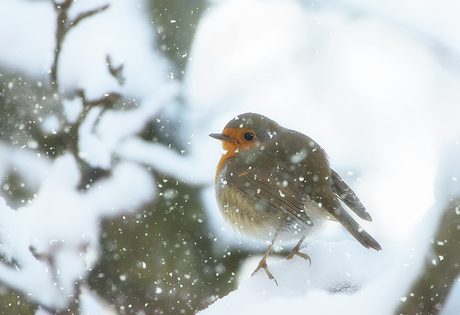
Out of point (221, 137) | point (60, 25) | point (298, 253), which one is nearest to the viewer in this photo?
point (298, 253)

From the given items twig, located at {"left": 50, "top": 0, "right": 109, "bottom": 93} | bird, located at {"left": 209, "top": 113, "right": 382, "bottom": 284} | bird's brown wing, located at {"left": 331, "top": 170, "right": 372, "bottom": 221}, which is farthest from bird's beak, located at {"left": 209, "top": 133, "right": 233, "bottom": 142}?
twig, located at {"left": 50, "top": 0, "right": 109, "bottom": 93}

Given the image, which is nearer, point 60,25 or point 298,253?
point 298,253

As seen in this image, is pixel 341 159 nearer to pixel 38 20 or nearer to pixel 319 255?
pixel 319 255

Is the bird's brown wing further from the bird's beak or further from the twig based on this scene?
the twig

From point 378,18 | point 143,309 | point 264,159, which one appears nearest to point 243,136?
point 264,159

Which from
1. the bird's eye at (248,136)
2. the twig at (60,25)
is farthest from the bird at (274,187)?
the twig at (60,25)

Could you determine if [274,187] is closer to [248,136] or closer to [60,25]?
[248,136]

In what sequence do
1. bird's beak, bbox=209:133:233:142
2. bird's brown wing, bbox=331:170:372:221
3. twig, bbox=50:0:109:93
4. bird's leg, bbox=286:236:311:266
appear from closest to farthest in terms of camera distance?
bird's leg, bbox=286:236:311:266 → bird's brown wing, bbox=331:170:372:221 → bird's beak, bbox=209:133:233:142 → twig, bbox=50:0:109:93

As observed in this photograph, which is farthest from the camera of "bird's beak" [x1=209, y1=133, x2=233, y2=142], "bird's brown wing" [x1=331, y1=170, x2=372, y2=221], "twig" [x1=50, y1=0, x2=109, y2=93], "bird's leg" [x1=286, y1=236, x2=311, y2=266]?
"twig" [x1=50, y1=0, x2=109, y2=93]

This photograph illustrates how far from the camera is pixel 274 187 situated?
1.66 m

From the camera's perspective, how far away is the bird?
5.20 ft

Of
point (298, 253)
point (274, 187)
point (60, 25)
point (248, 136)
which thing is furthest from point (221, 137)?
point (60, 25)

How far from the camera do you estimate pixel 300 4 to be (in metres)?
2.57

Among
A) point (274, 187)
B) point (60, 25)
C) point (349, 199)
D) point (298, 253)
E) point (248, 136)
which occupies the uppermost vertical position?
point (60, 25)
